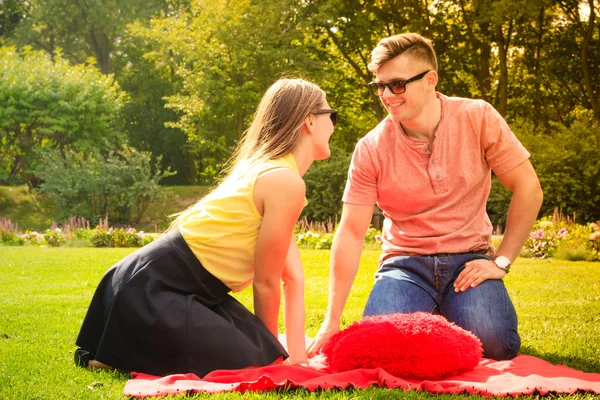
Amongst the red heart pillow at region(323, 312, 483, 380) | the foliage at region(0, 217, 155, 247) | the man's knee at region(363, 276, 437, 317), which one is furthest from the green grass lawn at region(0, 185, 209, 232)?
the red heart pillow at region(323, 312, 483, 380)

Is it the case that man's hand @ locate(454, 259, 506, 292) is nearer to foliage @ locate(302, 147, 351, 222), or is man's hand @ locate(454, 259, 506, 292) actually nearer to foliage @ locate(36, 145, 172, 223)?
foliage @ locate(302, 147, 351, 222)

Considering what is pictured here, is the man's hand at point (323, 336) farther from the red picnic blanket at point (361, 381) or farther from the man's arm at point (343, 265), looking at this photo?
the red picnic blanket at point (361, 381)

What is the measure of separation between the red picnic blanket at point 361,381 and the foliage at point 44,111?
19.6 metres

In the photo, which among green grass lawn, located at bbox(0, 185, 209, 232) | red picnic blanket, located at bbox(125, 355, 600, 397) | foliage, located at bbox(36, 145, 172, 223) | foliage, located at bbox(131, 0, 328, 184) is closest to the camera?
red picnic blanket, located at bbox(125, 355, 600, 397)

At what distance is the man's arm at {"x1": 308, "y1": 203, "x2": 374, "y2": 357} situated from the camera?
12.8 feet

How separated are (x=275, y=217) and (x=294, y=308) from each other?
0.59m

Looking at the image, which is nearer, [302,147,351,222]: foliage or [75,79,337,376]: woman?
[75,79,337,376]: woman

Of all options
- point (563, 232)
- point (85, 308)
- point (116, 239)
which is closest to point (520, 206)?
point (85, 308)

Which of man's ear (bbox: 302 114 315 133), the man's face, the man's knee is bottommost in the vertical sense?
the man's knee

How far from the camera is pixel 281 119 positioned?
3660 mm

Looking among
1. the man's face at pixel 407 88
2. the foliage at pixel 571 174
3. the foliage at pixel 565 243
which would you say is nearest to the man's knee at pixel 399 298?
the man's face at pixel 407 88

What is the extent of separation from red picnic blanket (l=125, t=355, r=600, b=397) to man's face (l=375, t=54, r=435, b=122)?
142 cm

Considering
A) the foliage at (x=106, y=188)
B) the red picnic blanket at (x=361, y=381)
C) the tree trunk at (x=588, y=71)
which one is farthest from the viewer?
the tree trunk at (x=588, y=71)

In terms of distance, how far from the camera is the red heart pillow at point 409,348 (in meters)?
3.23
